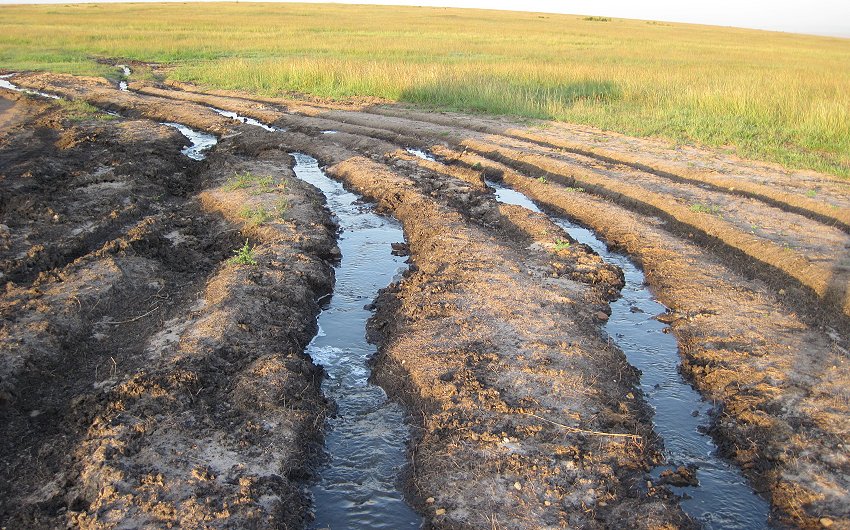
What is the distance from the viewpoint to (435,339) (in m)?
6.52

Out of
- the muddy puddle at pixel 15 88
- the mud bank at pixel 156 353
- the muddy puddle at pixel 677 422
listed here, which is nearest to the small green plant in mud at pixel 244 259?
the mud bank at pixel 156 353

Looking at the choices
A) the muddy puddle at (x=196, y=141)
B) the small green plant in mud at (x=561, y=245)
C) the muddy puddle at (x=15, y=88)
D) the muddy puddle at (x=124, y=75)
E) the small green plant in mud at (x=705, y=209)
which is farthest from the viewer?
the muddy puddle at (x=124, y=75)

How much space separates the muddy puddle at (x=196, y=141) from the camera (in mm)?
14914

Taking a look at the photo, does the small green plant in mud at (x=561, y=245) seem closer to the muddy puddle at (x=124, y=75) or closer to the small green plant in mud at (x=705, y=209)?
the small green plant in mud at (x=705, y=209)

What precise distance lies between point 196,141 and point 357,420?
41.7 ft

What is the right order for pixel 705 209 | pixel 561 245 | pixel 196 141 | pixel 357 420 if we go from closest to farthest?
pixel 357 420 < pixel 561 245 < pixel 705 209 < pixel 196 141

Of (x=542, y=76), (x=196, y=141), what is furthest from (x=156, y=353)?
(x=542, y=76)

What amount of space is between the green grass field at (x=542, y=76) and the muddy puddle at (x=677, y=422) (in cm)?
702

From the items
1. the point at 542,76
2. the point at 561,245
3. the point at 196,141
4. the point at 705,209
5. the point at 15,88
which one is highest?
the point at 542,76

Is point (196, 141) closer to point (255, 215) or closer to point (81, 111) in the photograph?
point (81, 111)

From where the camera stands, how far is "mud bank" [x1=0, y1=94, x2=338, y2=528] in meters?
4.46

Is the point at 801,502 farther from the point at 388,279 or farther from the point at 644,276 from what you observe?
the point at 388,279

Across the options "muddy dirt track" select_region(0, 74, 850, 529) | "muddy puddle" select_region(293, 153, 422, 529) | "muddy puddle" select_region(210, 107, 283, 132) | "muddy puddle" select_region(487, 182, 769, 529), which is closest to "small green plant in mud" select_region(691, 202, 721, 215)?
"muddy dirt track" select_region(0, 74, 850, 529)

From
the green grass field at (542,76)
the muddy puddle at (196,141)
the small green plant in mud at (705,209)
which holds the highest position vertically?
the green grass field at (542,76)
